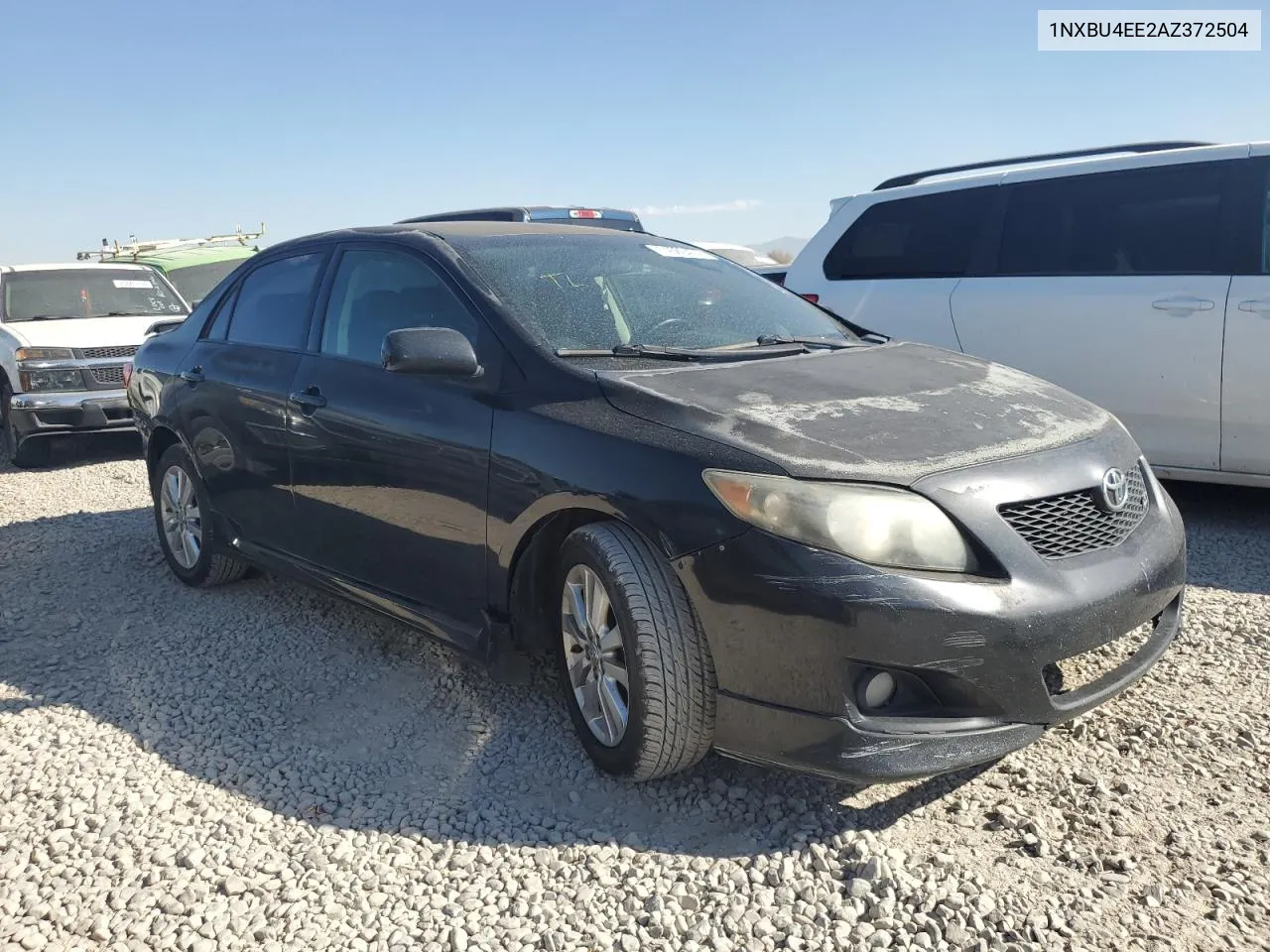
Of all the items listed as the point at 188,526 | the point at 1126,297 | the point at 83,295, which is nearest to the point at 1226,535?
the point at 1126,297

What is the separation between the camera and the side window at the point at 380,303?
355cm

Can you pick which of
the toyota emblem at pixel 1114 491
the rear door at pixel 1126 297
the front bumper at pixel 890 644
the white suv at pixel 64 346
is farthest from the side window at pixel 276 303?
the white suv at pixel 64 346

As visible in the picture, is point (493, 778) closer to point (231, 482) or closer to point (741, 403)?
point (741, 403)

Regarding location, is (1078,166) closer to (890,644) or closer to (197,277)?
(890,644)

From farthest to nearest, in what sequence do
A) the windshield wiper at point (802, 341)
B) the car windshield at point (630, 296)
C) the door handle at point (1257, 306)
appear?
the door handle at point (1257, 306) < the windshield wiper at point (802, 341) < the car windshield at point (630, 296)

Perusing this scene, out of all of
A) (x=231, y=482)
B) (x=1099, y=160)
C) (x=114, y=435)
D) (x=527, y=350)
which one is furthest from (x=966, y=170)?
(x=114, y=435)

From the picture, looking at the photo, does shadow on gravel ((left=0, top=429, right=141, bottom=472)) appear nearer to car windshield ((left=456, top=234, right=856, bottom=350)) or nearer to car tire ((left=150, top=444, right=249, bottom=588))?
car tire ((left=150, top=444, right=249, bottom=588))

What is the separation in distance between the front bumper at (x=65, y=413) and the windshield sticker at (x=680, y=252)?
594cm

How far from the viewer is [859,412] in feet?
9.64

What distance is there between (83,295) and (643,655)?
8956mm

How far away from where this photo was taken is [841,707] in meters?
2.49

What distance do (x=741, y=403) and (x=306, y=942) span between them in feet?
5.72

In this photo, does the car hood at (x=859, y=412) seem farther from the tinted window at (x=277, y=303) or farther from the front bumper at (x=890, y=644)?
the tinted window at (x=277, y=303)

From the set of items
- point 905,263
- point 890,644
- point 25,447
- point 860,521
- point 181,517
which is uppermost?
point 905,263
